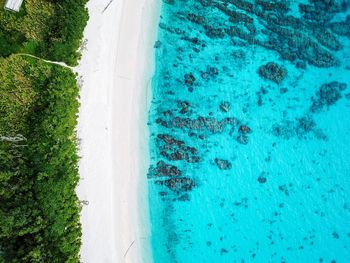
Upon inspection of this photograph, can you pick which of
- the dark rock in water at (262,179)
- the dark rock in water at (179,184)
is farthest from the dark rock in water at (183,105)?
the dark rock in water at (262,179)

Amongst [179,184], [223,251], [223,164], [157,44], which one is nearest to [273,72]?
[223,164]

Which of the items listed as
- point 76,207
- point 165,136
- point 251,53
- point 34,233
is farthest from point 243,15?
point 34,233

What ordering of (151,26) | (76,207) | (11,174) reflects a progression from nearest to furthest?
1. (11,174)
2. (76,207)
3. (151,26)

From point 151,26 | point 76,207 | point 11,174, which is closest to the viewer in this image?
point 11,174

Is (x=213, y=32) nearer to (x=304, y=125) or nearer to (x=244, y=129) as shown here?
(x=244, y=129)

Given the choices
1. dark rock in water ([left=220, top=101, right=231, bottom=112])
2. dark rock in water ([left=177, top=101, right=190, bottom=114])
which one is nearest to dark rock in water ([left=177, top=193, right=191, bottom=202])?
dark rock in water ([left=177, top=101, right=190, bottom=114])

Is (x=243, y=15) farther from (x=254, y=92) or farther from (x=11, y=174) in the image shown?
(x=11, y=174)

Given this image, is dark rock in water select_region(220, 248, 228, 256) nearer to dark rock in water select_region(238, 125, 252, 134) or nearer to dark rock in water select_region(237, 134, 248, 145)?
dark rock in water select_region(237, 134, 248, 145)
